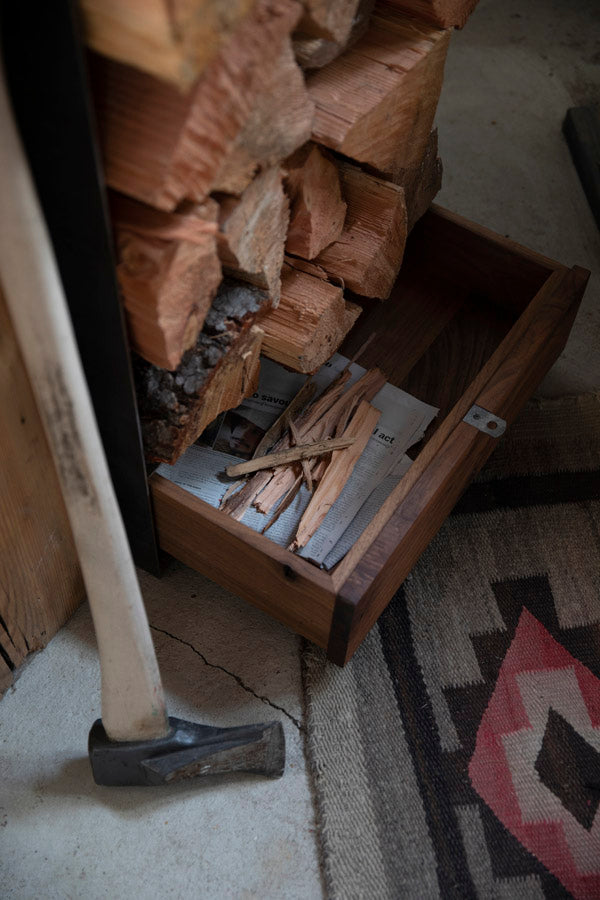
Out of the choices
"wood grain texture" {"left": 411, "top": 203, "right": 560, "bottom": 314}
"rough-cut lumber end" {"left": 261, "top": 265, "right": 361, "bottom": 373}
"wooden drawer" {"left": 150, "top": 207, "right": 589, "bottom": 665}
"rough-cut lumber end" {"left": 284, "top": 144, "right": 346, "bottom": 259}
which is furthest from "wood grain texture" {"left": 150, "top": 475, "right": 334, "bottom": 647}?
"wood grain texture" {"left": 411, "top": 203, "right": 560, "bottom": 314}

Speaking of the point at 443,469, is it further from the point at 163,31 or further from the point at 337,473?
the point at 163,31

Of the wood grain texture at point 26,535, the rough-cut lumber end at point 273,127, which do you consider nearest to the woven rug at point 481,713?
the wood grain texture at point 26,535

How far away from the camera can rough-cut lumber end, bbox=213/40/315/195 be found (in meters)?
0.91

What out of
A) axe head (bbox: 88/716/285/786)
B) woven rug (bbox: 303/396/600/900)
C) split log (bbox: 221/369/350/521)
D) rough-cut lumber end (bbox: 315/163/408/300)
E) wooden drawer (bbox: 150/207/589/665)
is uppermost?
rough-cut lumber end (bbox: 315/163/408/300)

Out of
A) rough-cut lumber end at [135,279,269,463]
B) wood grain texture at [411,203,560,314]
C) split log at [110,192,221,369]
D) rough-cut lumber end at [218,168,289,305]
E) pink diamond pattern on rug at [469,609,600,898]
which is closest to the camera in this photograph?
split log at [110,192,221,369]

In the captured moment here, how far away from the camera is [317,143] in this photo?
1188 millimetres

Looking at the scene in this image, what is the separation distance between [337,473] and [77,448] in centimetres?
60

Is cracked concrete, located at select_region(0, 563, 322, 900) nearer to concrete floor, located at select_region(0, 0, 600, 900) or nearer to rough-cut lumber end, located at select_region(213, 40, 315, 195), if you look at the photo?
concrete floor, located at select_region(0, 0, 600, 900)

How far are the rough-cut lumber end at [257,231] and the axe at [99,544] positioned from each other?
26 centimetres

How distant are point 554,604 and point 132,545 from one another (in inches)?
28.9

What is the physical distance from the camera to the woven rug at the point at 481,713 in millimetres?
1233

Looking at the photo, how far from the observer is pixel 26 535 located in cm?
119

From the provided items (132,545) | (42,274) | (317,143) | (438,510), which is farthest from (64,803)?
(317,143)

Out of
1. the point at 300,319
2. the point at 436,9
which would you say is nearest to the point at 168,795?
the point at 300,319
